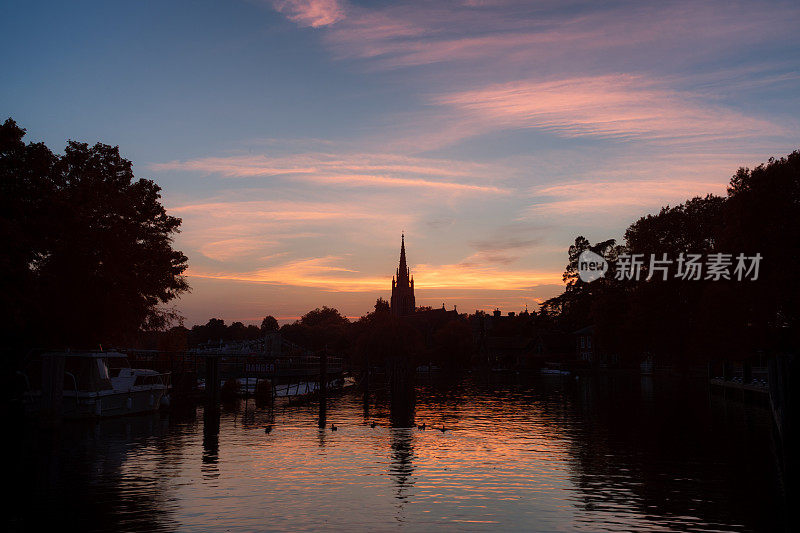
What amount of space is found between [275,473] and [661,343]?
7983cm

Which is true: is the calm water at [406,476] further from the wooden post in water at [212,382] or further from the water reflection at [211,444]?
the wooden post in water at [212,382]

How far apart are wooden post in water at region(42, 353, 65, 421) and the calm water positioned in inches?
57.0

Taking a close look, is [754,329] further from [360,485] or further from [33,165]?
[33,165]

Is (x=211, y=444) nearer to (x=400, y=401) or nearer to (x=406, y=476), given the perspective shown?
(x=406, y=476)

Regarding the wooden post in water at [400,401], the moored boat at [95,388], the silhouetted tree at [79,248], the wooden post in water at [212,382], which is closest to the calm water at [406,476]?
the moored boat at [95,388]

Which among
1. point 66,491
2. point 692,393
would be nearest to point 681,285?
point 692,393

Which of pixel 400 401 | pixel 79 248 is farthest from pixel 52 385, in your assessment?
pixel 400 401

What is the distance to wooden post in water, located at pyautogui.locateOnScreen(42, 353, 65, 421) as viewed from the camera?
4250cm

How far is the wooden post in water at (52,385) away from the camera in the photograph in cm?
4250

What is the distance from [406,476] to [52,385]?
26.5 m

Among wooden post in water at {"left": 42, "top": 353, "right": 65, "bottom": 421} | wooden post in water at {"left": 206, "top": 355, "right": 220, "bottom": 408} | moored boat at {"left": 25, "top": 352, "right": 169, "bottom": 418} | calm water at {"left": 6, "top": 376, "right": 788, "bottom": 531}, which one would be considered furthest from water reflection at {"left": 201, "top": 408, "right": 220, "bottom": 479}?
wooden post in water at {"left": 42, "top": 353, "right": 65, "bottom": 421}

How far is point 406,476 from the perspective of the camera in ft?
86.9

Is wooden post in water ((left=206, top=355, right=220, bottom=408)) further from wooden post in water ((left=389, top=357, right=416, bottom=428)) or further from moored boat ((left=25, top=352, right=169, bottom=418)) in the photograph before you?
wooden post in water ((left=389, top=357, right=416, bottom=428))

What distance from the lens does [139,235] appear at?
55.9 meters
